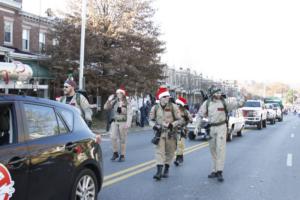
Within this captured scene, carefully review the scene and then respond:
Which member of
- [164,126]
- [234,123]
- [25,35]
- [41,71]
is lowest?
[234,123]

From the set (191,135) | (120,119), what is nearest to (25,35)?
(191,135)

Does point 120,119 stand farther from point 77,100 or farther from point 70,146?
point 70,146

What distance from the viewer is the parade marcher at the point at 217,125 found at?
30.2ft

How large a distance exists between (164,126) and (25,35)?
25561 millimetres

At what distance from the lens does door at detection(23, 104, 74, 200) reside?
4.77 m

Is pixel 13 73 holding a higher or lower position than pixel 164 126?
higher

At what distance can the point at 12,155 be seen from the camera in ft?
14.7

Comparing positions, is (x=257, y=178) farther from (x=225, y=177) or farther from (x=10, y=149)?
(x=10, y=149)

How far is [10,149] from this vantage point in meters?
4.50

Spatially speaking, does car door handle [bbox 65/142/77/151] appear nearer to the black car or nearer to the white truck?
the black car

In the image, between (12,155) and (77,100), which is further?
(77,100)

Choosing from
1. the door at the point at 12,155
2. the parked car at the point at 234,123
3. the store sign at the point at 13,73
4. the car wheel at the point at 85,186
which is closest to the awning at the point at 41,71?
the parked car at the point at 234,123

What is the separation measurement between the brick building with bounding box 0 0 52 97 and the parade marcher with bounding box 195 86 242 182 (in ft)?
62.8

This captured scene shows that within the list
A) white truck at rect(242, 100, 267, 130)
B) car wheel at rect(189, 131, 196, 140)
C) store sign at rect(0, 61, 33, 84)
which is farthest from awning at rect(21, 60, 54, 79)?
store sign at rect(0, 61, 33, 84)
